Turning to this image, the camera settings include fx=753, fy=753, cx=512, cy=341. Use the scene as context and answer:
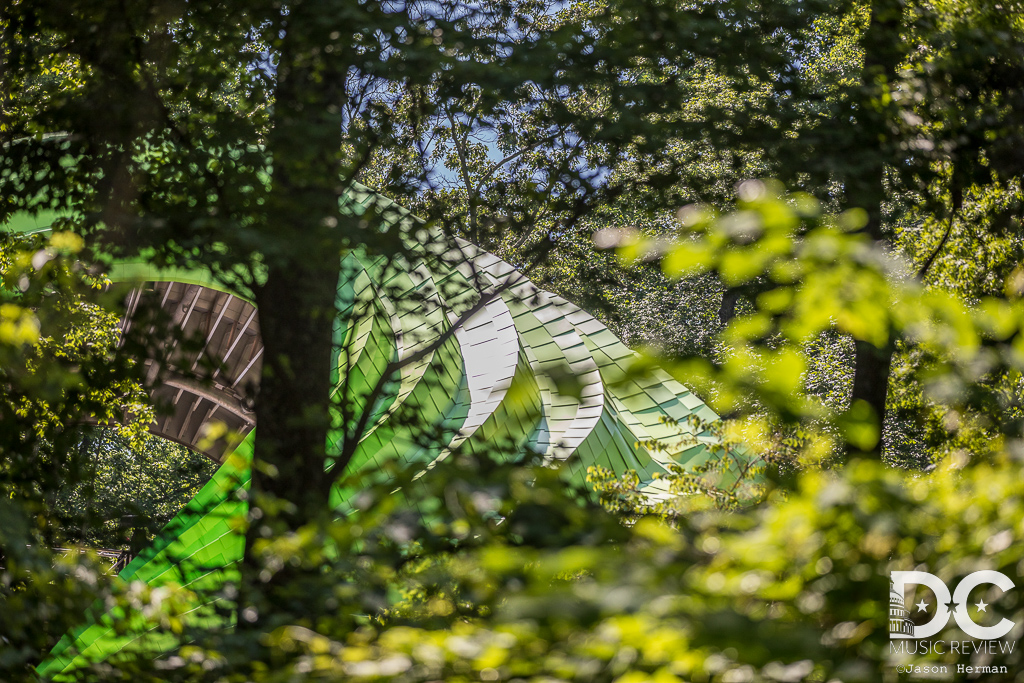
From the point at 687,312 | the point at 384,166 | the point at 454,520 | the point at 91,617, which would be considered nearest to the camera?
the point at 454,520

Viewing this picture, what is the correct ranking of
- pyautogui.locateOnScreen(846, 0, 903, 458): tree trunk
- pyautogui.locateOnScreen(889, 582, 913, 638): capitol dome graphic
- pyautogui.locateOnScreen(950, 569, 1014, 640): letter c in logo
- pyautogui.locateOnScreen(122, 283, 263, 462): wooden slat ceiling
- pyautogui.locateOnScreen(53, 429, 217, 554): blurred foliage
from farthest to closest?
1. pyautogui.locateOnScreen(53, 429, 217, 554): blurred foliage
2. pyautogui.locateOnScreen(846, 0, 903, 458): tree trunk
3. pyautogui.locateOnScreen(122, 283, 263, 462): wooden slat ceiling
4. pyautogui.locateOnScreen(889, 582, 913, 638): capitol dome graphic
5. pyautogui.locateOnScreen(950, 569, 1014, 640): letter c in logo

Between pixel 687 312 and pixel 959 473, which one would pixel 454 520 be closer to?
pixel 959 473

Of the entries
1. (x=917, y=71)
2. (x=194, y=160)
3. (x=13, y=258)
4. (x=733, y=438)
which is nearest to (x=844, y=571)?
(x=733, y=438)

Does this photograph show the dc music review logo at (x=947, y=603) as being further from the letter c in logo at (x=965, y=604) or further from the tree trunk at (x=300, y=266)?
the tree trunk at (x=300, y=266)

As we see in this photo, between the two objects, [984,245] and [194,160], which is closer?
[194,160]

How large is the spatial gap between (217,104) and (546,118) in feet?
7.37

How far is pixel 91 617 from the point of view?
144 inches

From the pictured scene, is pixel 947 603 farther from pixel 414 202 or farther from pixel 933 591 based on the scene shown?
pixel 414 202

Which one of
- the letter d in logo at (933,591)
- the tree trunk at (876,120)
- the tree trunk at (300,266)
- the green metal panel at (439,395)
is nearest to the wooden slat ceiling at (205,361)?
the tree trunk at (300,266)

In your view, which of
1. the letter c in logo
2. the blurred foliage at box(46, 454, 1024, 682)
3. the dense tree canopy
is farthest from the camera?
the dense tree canopy

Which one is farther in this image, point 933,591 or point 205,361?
point 205,361

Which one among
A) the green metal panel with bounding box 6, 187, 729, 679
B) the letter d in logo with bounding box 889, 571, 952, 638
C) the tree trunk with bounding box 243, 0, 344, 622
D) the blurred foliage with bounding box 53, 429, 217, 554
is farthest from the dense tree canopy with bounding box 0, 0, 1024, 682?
the blurred foliage with bounding box 53, 429, 217, 554

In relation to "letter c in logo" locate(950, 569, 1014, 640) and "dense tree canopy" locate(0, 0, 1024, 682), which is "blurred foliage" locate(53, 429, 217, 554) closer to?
"dense tree canopy" locate(0, 0, 1024, 682)

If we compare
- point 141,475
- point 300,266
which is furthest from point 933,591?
point 141,475
